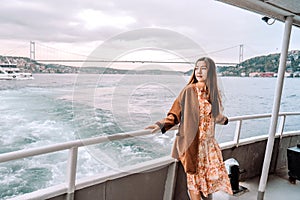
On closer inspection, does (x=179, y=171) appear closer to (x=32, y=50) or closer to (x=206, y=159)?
(x=206, y=159)

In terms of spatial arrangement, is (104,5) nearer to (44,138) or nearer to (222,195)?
(44,138)

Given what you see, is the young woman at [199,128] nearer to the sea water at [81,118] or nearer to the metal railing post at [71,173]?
the sea water at [81,118]

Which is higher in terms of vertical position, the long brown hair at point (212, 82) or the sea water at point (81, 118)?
the long brown hair at point (212, 82)

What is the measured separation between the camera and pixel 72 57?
5.56 ft

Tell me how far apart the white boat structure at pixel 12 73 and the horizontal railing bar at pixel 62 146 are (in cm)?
52

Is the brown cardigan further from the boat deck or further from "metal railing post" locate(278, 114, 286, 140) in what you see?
"metal railing post" locate(278, 114, 286, 140)

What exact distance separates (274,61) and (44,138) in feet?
8.20

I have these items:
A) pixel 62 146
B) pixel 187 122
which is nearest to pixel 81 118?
pixel 62 146

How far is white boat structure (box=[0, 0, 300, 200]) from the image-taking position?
1705mm

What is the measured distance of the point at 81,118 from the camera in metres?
1.62

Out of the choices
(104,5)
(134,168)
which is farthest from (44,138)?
(104,5)

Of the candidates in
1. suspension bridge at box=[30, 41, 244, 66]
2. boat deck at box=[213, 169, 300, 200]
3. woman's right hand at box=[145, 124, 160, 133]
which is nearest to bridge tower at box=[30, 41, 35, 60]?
suspension bridge at box=[30, 41, 244, 66]

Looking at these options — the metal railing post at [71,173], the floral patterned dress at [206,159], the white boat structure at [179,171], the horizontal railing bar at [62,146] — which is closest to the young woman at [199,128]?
the floral patterned dress at [206,159]

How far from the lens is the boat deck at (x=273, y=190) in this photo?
292 centimetres
